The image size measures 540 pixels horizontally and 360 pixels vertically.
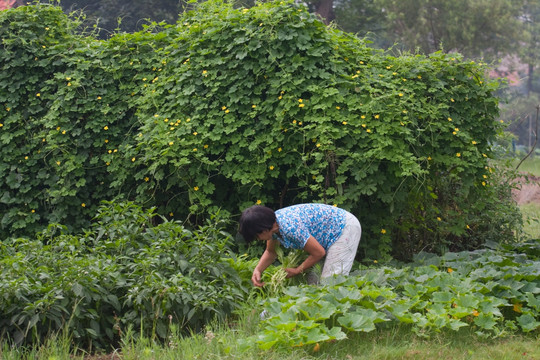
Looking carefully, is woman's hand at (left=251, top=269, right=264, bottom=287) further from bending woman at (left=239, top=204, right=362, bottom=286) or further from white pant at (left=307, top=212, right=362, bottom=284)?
white pant at (left=307, top=212, right=362, bottom=284)

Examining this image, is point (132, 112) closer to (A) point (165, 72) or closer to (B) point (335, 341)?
(A) point (165, 72)

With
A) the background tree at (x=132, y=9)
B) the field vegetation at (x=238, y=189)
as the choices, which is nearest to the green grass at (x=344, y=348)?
the field vegetation at (x=238, y=189)

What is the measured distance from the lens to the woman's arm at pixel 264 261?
15.2 feet

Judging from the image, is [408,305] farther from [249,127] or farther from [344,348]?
[249,127]

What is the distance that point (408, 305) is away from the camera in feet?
13.3

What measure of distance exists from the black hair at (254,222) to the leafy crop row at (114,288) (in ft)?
1.15

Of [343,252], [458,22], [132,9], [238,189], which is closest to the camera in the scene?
[343,252]

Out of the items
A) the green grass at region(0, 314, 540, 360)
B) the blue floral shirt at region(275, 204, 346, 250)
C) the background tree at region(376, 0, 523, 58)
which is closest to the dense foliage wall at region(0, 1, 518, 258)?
the blue floral shirt at region(275, 204, 346, 250)

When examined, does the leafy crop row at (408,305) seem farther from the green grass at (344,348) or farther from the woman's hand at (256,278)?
the woman's hand at (256,278)

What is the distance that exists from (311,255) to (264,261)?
1.19 ft

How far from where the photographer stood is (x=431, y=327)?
3928mm

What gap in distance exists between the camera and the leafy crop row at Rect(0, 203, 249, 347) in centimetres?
388

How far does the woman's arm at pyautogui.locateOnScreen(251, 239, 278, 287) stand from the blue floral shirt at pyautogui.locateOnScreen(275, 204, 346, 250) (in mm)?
75

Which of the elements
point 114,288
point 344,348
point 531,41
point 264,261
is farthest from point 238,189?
point 531,41
